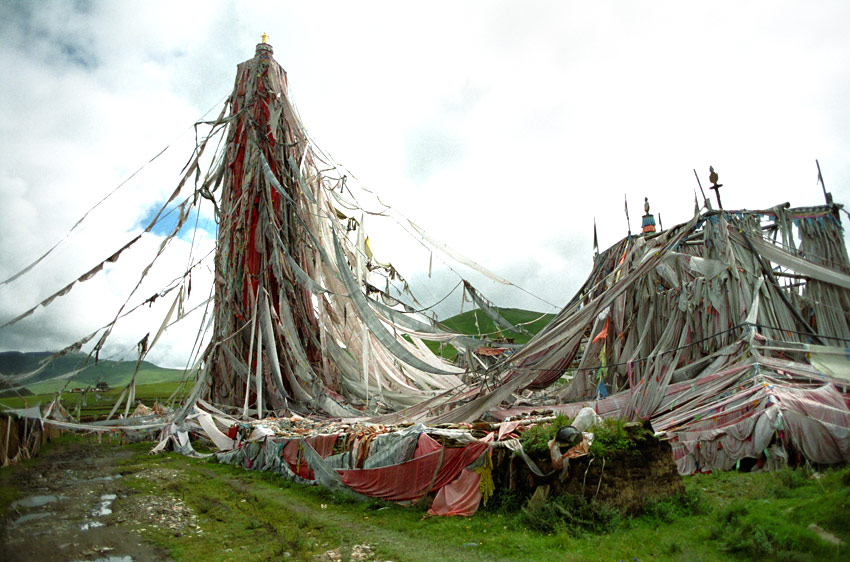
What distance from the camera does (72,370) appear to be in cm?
889

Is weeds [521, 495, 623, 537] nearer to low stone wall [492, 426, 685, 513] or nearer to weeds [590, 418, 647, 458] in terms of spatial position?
low stone wall [492, 426, 685, 513]

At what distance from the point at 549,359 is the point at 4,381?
9.41 meters

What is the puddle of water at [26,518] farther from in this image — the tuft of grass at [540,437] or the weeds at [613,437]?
the weeds at [613,437]

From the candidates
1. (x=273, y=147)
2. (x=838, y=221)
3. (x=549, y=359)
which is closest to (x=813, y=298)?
(x=838, y=221)

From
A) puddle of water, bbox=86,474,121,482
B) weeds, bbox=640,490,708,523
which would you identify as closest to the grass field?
weeds, bbox=640,490,708,523

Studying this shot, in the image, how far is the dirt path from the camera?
3.72 meters

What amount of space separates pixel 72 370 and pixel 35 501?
4.58 m

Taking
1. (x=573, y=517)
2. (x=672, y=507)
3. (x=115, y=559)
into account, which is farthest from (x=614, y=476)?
(x=115, y=559)

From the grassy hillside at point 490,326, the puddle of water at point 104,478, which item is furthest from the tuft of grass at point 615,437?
the puddle of water at point 104,478

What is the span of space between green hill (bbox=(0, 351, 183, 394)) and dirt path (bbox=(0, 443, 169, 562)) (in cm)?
74

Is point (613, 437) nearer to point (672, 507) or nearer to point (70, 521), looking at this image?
point (672, 507)

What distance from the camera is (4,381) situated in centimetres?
335

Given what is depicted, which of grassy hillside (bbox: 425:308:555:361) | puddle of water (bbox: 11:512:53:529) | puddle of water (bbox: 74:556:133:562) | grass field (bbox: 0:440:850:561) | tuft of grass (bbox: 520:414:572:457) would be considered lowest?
puddle of water (bbox: 74:556:133:562)

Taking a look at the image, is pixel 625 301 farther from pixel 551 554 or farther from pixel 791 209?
pixel 551 554
